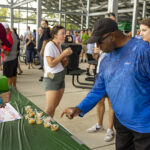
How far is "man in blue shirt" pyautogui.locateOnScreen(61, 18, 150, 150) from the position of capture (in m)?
1.36

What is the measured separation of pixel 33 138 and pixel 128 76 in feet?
2.62

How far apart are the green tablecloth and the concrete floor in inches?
51.9

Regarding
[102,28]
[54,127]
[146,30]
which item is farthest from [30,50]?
[102,28]

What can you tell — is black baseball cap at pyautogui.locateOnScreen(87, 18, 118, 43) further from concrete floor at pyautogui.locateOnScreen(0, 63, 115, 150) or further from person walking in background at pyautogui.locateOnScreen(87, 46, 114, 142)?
concrete floor at pyautogui.locateOnScreen(0, 63, 115, 150)

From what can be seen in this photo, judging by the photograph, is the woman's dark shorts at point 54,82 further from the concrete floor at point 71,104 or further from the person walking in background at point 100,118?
the concrete floor at point 71,104

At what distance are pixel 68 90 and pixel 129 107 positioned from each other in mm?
4352

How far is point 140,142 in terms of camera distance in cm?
153

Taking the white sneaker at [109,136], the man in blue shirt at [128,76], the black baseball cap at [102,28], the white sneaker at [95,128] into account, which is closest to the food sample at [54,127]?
the man in blue shirt at [128,76]

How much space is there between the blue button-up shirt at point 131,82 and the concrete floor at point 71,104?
1465 mm

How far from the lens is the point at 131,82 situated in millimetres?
1388

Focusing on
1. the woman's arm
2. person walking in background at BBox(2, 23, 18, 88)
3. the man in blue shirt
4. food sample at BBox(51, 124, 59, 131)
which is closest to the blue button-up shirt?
the man in blue shirt

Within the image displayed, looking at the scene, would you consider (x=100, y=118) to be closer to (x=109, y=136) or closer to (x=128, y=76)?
(x=109, y=136)

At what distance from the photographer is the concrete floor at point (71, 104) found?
295cm

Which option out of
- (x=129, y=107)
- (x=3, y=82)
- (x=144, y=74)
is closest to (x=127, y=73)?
(x=144, y=74)
